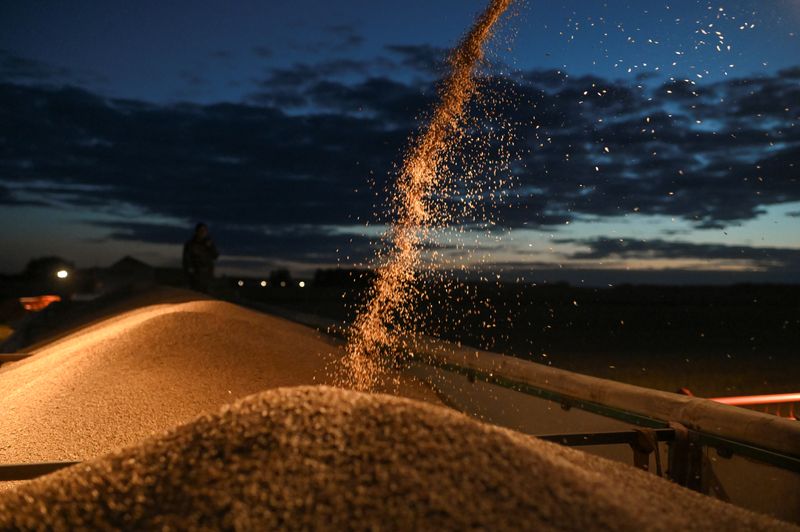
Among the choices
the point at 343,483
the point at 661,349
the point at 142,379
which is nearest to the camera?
the point at 343,483

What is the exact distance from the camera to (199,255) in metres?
12.5

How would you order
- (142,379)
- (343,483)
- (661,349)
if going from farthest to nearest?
(661,349) < (142,379) < (343,483)

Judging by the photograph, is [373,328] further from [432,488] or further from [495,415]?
[432,488]

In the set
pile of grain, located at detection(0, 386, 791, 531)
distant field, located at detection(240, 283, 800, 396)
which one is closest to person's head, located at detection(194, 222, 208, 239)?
distant field, located at detection(240, 283, 800, 396)

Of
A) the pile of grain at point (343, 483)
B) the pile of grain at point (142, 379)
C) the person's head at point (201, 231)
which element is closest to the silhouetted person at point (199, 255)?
the person's head at point (201, 231)

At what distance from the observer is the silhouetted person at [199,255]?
1239 centimetres

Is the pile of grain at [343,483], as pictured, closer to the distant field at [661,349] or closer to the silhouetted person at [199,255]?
the distant field at [661,349]

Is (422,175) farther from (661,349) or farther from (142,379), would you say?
(661,349)

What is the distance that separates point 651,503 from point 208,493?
1.25 meters

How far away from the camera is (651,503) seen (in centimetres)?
215

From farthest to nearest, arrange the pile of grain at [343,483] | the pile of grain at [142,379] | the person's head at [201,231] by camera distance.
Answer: the person's head at [201,231] < the pile of grain at [142,379] < the pile of grain at [343,483]

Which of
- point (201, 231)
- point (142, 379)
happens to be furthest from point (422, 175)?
point (201, 231)

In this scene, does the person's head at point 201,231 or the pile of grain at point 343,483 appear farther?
the person's head at point 201,231

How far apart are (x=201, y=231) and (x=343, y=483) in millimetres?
10800
